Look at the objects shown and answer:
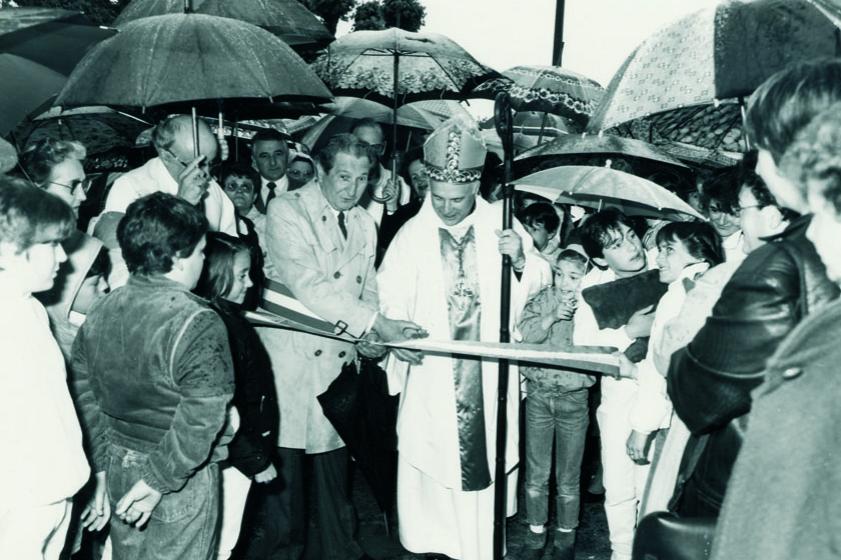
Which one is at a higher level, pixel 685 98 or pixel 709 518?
pixel 685 98

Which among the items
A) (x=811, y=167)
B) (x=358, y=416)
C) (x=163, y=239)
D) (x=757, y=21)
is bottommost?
(x=358, y=416)

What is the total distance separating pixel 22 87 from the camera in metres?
4.42

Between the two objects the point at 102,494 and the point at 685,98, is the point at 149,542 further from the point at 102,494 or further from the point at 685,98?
the point at 685,98

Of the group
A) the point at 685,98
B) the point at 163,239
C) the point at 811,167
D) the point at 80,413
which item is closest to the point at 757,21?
the point at 685,98

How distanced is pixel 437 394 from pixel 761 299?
112 inches

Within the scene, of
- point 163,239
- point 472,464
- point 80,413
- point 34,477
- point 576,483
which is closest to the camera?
point 34,477

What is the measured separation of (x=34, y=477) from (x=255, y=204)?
430cm

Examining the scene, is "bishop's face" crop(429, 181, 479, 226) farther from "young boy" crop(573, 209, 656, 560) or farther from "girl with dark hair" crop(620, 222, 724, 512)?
"girl with dark hair" crop(620, 222, 724, 512)

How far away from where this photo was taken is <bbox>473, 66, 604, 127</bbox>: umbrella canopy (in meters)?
8.23

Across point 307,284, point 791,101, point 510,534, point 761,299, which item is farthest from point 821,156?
point 510,534

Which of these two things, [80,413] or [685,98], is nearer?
[80,413]

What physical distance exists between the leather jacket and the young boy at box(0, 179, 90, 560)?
1936 mm

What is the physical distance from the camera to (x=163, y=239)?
304 centimetres

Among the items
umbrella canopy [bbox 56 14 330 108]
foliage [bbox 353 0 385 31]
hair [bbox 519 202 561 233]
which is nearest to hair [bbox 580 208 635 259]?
umbrella canopy [bbox 56 14 330 108]
